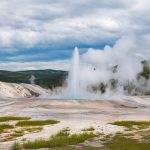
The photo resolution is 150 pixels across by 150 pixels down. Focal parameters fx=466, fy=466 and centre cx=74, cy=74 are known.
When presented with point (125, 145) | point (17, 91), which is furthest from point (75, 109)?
point (17, 91)

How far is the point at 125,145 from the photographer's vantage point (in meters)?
34.6

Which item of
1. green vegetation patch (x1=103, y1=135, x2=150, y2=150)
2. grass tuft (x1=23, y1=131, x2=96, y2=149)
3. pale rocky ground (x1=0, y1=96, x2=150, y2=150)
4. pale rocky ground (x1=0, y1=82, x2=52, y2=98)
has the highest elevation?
pale rocky ground (x1=0, y1=82, x2=52, y2=98)

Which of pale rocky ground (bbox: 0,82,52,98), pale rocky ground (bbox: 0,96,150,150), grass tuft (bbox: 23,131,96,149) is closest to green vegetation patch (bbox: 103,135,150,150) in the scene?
grass tuft (bbox: 23,131,96,149)

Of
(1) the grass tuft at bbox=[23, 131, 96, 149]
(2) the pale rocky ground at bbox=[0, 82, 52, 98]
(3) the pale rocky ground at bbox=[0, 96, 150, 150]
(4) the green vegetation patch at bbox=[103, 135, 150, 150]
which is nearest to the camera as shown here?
(4) the green vegetation patch at bbox=[103, 135, 150, 150]

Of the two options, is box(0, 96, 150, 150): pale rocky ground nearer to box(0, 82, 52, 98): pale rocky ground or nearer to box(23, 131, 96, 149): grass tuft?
box(23, 131, 96, 149): grass tuft

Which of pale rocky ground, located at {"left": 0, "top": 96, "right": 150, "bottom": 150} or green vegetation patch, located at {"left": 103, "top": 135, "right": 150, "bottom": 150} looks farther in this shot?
pale rocky ground, located at {"left": 0, "top": 96, "right": 150, "bottom": 150}

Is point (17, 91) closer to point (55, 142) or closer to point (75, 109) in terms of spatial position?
point (75, 109)

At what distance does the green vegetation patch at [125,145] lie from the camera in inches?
1323

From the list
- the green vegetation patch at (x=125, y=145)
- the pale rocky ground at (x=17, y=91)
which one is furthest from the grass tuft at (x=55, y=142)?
the pale rocky ground at (x=17, y=91)

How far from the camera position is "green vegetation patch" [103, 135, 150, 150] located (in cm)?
3360

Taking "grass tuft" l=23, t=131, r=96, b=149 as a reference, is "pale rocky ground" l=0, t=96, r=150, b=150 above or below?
above

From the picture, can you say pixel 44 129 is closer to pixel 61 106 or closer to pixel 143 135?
pixel 143 135

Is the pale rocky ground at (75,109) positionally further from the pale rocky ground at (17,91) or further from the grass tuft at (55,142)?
the pale rocky ground at (17,91)

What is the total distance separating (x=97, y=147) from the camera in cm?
3466
